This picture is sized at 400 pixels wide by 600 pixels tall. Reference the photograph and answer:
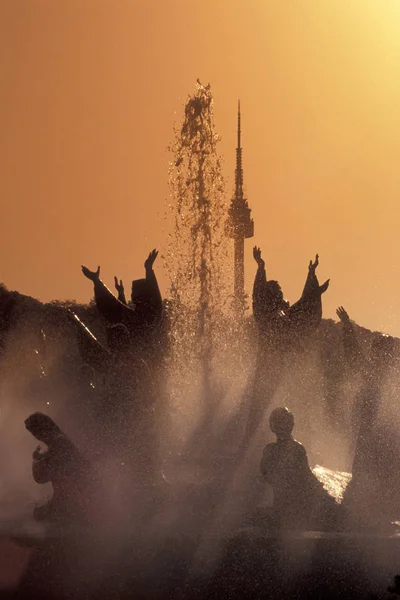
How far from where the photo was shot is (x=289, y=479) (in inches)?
450

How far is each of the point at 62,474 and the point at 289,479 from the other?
2.67 metres

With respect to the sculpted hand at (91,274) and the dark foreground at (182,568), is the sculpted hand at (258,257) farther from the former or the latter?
the dark foreground at (182,568)

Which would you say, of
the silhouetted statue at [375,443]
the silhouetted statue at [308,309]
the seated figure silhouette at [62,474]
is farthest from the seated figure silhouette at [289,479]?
the silhouetted statue at [308,309]

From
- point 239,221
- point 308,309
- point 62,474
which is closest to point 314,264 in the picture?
point 308,309

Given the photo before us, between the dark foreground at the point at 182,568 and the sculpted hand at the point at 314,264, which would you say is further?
the sculpted hand at the point at 314,264

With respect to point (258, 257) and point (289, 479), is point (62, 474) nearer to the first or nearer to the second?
point (289, 479)

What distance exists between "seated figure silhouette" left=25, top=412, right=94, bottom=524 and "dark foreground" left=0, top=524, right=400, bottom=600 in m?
0.65

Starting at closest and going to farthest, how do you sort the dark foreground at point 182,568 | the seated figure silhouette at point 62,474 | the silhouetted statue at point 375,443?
the dark foreground at point 182,568, the seated figure silhouette at point 62,474, the silhouetted statue at point 375,443

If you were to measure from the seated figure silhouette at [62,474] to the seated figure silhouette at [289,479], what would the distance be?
2105mm

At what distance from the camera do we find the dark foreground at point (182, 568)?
405 inches

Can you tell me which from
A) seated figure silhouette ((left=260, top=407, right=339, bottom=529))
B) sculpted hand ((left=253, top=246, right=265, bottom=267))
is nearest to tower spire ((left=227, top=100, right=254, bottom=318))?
sculpted hand ((left=253, top=246, right=265, bottom=267))

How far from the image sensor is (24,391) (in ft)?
58.2

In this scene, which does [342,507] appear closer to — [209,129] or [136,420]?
[136,420]

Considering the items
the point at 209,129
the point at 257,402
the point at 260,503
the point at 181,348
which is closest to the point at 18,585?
the point at 260,503
